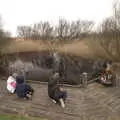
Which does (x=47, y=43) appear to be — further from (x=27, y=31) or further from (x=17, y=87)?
(x=17, y=87)

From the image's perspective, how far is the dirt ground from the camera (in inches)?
368

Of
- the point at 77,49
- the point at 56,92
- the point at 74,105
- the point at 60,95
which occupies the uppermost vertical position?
the point at 77,49

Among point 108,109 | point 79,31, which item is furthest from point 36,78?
point 79,31

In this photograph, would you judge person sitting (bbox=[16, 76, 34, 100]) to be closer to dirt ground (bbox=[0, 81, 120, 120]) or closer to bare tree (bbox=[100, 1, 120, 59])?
dirt ground (bbox=[0, 81, 120, 120])

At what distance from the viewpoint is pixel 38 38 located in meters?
30.3

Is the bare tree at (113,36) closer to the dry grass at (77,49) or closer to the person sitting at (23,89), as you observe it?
the dry grass at (77,49)

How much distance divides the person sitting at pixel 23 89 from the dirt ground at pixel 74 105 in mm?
212

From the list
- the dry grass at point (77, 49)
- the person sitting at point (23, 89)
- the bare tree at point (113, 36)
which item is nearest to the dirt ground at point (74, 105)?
the person sitting at point (23, 89)

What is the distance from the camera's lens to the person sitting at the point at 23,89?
404 inches

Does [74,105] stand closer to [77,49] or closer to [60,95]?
[60,95]

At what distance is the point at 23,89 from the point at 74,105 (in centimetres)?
211

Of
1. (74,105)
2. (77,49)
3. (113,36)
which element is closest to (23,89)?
(74,105)

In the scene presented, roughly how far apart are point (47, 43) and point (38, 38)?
3675 millimetres

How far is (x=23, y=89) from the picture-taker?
10266mm
